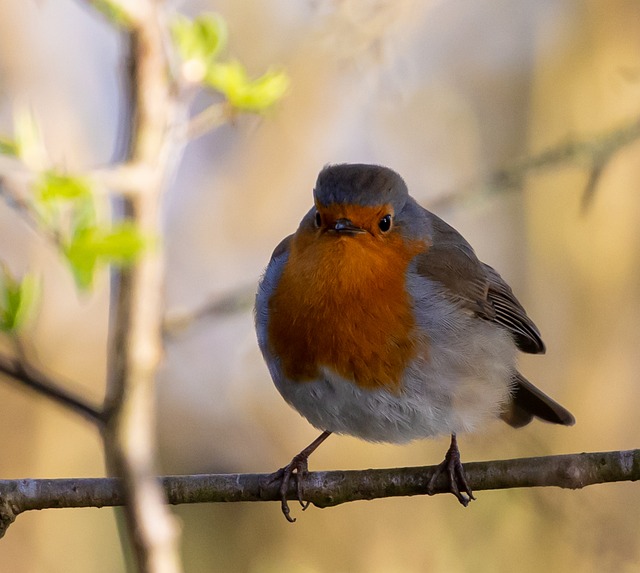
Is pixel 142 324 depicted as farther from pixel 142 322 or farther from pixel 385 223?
pixel 385 223

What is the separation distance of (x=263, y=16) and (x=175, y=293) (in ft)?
7.58

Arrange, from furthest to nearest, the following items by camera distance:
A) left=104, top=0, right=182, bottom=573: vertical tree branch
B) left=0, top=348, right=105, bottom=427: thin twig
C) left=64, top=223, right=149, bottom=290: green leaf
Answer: left=64, top=223, right=149, bottom=290: green leaf, left=0, top=348, right=105, bottom=427: thin twig, left=104, top=0, right=182, bottom=573: vertical tree branch

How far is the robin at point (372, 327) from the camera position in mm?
3814

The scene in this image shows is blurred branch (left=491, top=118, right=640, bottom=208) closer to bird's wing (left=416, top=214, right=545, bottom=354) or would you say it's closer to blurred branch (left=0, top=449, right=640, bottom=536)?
bird's wing (left=416, top=214, right=545, bottom=354)

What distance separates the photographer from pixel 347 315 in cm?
380

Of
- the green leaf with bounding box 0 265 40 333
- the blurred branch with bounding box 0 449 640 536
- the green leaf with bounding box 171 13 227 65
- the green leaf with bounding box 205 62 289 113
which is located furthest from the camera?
the blurred branch with bounding box 0 449 640 536

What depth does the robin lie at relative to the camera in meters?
3.81

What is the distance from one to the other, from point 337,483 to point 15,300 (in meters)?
1.67

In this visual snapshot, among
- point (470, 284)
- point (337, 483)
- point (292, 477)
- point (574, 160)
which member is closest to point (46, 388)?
point (337, 483)

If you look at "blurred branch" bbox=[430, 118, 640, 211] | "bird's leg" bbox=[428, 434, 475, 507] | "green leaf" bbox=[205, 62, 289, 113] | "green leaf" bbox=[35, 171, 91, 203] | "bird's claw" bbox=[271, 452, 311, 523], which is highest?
"blurred branch" bbox=[430, 118, 640, 211]

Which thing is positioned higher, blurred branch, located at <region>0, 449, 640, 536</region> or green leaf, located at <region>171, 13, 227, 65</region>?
green leaf, located at <region>171, 13, 227, 65</region>

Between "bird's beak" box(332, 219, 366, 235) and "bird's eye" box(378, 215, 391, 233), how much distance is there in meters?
0.15

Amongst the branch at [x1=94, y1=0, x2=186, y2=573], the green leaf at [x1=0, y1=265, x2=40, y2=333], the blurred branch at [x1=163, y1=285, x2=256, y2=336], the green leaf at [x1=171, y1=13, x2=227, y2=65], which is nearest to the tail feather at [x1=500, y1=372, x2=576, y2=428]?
the blurred branch at [x1=163, y1=285, x2=256, y2=336]

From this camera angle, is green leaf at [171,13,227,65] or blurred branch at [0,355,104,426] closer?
blurred branch at [0,355,104,426]
